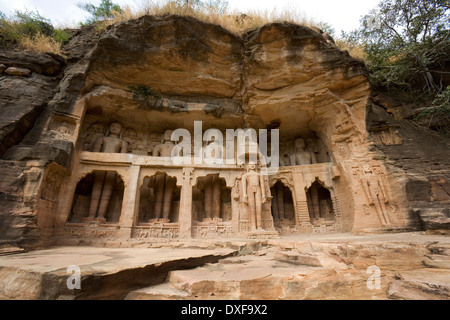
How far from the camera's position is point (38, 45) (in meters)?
9.34

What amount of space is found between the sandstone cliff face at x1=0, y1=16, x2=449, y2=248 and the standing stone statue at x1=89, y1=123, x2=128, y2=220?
920 millimetres

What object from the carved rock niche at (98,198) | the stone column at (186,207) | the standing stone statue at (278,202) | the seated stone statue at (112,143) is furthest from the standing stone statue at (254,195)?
the seated stone statue at (112,143)

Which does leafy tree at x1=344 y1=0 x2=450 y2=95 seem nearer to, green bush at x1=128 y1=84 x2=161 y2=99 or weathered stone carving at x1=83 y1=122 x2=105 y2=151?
green bush at x1=128 y1=84 x2=161 y2=99

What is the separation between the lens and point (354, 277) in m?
3.13

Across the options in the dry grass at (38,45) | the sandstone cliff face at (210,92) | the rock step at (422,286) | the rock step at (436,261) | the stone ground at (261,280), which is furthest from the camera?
the dry grass at (38,45)

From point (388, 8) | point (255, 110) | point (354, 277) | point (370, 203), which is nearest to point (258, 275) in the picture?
point (354, 277)

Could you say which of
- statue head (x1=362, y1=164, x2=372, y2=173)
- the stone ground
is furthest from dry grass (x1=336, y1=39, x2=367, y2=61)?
the stone ground

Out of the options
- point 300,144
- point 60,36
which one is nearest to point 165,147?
point 60,36

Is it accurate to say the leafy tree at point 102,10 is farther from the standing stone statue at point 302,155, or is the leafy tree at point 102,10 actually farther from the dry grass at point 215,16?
the standing stone statue at point 302,155

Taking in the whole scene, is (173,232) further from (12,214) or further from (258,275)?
(258,275)

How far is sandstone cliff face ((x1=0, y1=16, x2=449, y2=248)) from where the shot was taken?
789 cm

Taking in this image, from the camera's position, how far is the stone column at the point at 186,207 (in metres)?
8.38

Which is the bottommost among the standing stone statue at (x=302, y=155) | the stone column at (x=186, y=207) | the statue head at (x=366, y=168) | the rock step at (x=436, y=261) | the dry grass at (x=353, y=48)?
the rock step at (x=436, y=261)

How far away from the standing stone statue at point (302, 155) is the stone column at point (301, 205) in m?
1.62
